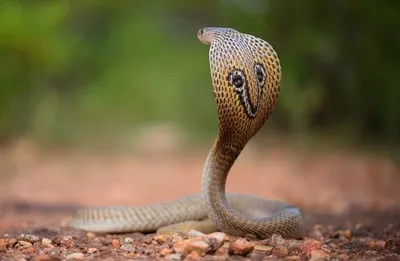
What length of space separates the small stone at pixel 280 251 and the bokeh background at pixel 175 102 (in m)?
3.65

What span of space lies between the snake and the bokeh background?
2.91 metres

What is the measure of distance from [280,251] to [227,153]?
2.04ft

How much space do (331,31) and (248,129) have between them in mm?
9491

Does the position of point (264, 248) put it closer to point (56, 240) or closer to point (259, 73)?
point (259, 73)

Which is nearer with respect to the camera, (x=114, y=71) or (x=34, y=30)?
(x=34, y=30)

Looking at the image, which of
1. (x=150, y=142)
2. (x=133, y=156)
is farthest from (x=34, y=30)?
(x=150, y=142)

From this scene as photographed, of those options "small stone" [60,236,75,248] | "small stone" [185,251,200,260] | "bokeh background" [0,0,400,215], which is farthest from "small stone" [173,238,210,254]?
"bokeh background" [0,0,400,215]

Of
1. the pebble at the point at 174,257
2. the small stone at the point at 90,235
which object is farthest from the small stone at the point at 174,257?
the small stone at the point at 90,235

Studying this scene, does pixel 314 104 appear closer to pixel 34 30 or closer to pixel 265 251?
pixel 34 30

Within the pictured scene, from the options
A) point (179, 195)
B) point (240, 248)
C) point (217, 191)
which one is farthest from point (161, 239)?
point (179, 195)

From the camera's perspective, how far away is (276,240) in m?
3.78

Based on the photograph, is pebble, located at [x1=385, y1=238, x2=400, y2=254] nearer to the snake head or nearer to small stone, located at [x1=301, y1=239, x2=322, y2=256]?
small stone, located at [x1=301, y1=239, x2=322, y2=256]

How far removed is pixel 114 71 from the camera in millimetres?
18234

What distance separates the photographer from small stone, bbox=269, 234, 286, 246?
3.72 m
